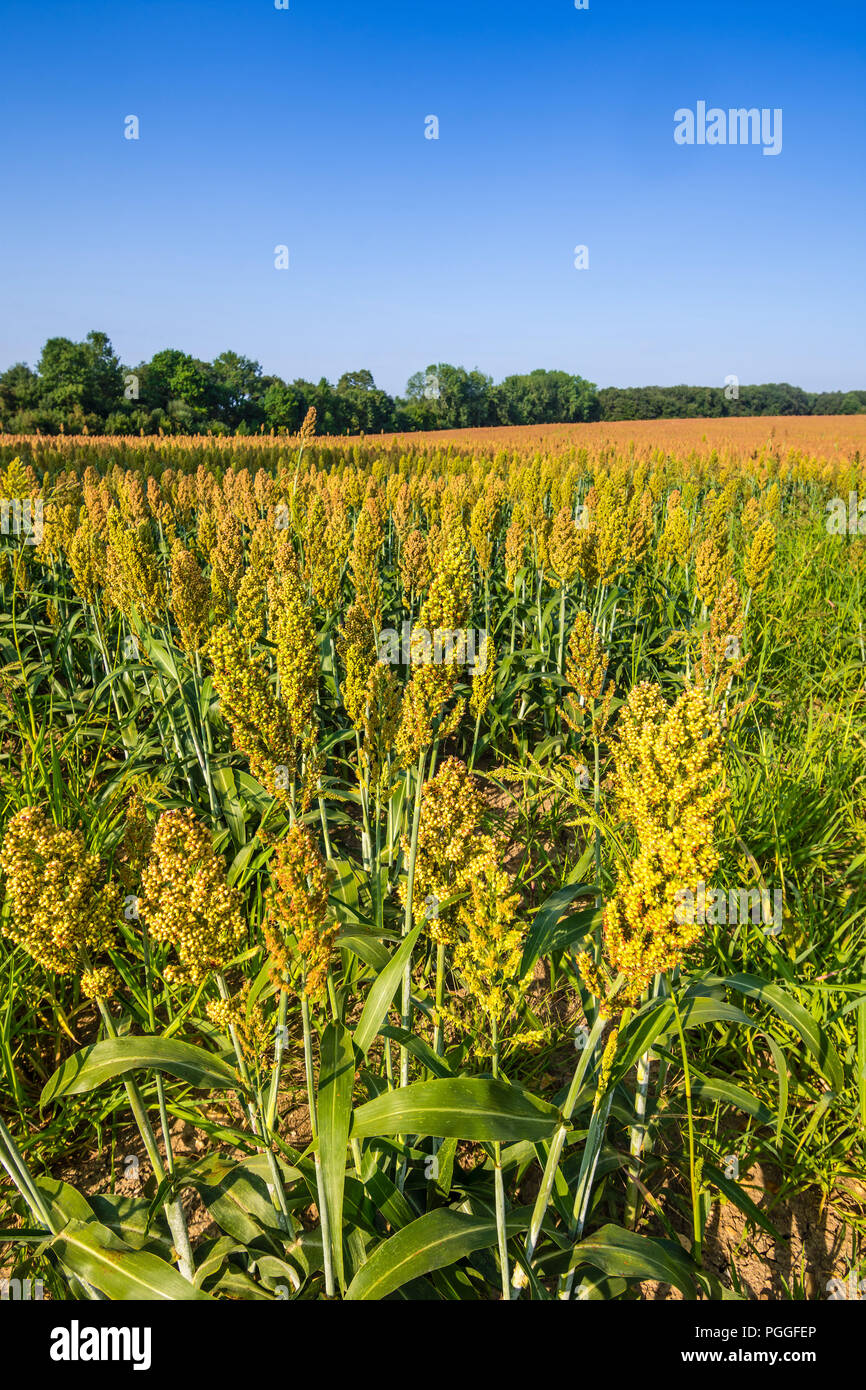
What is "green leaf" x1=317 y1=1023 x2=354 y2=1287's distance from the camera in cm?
138

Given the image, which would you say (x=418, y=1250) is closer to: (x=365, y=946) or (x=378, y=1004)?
(x=378, y=1004)

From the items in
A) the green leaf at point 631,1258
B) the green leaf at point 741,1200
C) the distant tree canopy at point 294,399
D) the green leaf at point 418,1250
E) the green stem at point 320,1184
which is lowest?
the green leaf at point 741,1200

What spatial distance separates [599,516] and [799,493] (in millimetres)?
8663

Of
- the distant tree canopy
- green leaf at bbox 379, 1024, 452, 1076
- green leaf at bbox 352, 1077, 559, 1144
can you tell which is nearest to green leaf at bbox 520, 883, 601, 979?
green leaf at bbox 379, 1024, 452, 1076

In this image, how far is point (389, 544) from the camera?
7.19m

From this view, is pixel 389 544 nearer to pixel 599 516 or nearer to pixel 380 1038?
pixel 599 516

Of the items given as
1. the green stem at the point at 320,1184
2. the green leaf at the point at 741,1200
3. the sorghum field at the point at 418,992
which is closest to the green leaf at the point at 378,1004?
the sorghum field at the point at 418,992

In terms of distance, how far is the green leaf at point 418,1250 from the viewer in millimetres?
1390

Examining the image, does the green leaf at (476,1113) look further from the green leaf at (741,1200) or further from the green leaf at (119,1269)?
the green leaf at (741,1200)

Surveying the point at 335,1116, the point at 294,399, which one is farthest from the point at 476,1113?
the point at 294,399

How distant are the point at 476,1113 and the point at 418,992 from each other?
2.38 feet

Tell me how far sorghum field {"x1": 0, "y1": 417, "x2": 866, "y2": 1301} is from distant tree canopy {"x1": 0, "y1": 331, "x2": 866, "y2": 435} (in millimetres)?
30378

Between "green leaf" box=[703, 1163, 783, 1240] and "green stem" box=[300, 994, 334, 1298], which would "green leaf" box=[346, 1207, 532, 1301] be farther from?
"green leaf" box=[703, 1163, 783, 1240]

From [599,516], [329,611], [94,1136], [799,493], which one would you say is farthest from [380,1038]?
[799,493]
